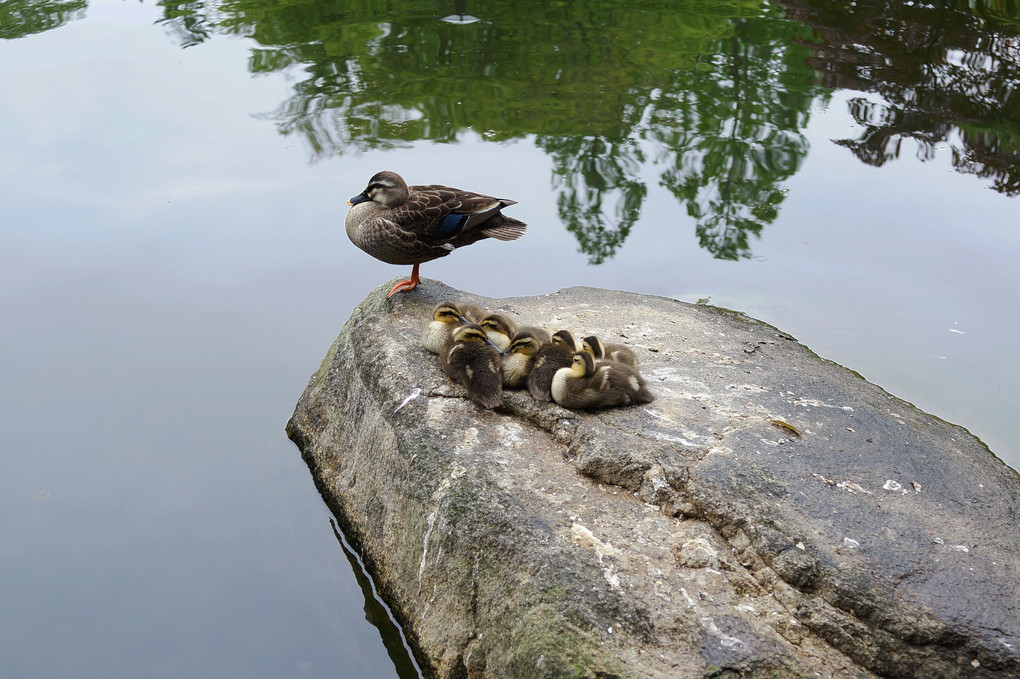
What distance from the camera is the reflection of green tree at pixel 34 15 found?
11516mm

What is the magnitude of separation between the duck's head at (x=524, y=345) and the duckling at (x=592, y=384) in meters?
0.26

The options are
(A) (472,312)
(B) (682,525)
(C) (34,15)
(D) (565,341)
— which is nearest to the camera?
(B) (682,525)

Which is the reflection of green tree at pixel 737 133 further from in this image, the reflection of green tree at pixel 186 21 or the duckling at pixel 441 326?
the reflection of green tree at pixel 186 21

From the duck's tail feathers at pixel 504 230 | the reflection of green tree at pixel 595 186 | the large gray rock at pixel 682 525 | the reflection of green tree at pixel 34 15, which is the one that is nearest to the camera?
the large gray rock at pixel 682 525

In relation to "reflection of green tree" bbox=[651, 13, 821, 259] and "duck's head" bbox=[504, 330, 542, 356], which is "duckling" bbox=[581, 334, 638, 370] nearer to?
"duck's head" bbox=[504, 330, 542, 356]

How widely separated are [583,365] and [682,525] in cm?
90

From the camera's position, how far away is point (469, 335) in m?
4.41

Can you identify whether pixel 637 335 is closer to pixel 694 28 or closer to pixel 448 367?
pixel 448 367

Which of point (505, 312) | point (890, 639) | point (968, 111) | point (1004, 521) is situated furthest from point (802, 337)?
point (968, 111)

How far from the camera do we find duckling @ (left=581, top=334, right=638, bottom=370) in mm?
4438

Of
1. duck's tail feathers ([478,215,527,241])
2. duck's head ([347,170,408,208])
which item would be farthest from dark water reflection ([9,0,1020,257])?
duck's head ([347,170,408,208])

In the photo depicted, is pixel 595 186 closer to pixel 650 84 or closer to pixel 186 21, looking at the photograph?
pixel 650 84

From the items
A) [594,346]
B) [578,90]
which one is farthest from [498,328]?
[578,90]

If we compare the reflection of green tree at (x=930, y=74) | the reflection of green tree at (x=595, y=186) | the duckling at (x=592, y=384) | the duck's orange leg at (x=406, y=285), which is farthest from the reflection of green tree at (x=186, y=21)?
the duckling at (x=592, y=384)
